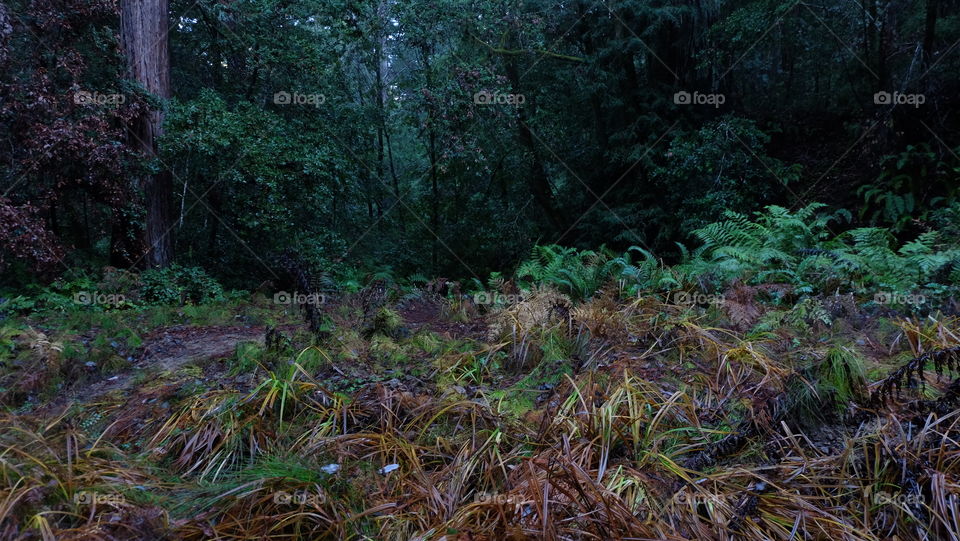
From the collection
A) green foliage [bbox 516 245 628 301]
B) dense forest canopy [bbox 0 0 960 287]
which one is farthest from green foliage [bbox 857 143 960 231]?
green foliage [bbox 516 245 628 301]

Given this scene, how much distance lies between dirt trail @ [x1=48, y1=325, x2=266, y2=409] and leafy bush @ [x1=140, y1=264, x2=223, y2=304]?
2.05m

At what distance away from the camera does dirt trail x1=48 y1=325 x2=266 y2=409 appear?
411 cm

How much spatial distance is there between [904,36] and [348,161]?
9.21 m

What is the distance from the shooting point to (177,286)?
8.18 metres

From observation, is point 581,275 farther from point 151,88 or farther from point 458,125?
point 151,88

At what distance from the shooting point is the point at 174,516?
250cm

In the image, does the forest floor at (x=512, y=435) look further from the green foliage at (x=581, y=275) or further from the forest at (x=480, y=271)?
the green foliage at (x=581, y=275)

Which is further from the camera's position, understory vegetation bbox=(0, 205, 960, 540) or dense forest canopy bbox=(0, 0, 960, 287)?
dense forest canopy bbox=(0, 0, 960, 287)

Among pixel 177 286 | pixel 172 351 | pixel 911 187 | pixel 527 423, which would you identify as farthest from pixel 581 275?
pixel 177 286

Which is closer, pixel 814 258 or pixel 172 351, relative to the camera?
pixel 172 351

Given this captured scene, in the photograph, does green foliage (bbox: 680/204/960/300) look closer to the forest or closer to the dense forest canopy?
the forest

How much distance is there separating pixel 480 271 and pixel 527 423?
872cm

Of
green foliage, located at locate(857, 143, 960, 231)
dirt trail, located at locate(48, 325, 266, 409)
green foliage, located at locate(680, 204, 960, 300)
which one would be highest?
green foliage, located at locate(857, 143, 960, 231)

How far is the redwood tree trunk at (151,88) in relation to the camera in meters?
8.30
